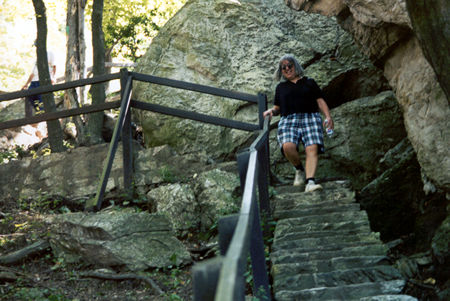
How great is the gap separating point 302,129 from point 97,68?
555cm

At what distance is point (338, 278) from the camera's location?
12.9ft

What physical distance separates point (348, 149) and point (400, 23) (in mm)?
2999

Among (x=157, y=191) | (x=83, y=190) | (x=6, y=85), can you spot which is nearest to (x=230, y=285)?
(x=157, y=191)

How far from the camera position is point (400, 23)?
4973 millimetres

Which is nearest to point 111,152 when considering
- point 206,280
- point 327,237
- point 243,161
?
point 243,161

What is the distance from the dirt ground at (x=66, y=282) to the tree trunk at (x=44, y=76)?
356 cm

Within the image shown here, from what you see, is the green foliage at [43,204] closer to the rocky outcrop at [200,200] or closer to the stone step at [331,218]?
the rocky outcrop at [200,200]

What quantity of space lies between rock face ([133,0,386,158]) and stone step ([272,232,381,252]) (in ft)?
12.0

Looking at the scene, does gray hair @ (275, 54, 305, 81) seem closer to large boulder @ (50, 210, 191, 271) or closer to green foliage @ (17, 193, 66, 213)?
large boulder @ (50, 210, 191, 271)

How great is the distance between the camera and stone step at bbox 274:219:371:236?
473cm

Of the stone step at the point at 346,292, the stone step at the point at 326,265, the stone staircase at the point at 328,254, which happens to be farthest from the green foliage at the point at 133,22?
the stone step at the point at 346,292

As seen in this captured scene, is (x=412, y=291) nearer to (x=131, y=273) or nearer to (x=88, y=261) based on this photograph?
(x=131, y=273)

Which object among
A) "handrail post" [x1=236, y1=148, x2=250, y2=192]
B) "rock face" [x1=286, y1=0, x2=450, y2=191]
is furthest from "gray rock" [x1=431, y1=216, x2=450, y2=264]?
"handrail post" [x1=236, y1=148, x2=250, y2=192]

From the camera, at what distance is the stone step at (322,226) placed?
15.5 feet
